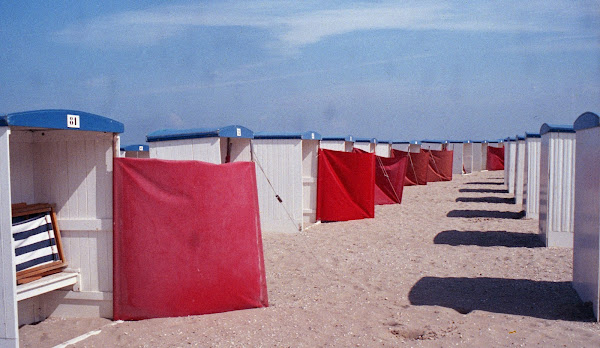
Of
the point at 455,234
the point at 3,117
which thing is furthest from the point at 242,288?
the point at 455,234

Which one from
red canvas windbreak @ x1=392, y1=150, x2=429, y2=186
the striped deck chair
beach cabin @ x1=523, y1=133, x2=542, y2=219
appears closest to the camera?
the striped deck chair

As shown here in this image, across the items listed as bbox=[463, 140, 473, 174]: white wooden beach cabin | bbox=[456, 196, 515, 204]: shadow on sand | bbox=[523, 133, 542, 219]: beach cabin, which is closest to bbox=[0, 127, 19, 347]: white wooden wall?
bbox=[523, 133, 542, 219]: beach cabin

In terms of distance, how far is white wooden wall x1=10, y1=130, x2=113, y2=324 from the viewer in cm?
614

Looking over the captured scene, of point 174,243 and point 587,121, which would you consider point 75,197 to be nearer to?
point 174,243

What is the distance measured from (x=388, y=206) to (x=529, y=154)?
230 inches

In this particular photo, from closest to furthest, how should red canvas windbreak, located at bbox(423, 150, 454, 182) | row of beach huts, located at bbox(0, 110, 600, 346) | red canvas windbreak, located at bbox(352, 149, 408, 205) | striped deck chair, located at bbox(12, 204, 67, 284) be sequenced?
1. row of beach huts, located at bbox(0, 110, 600, 346)
2. striped deck chair, located at bbox(12, 204, 67, 284)
3. red canvas windbreak, located at bbox(352, 149, 408, 205)
4. red canvas windbreak, located at bbox(423, 150, 454, 182)

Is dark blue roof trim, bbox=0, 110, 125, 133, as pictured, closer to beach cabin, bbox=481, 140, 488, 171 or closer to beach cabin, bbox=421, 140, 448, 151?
beach cabin, bbox=421, 140, 448, 151

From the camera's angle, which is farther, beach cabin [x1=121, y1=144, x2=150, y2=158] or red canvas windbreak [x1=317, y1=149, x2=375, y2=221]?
beach cabin [x1=121, y1=144, x2=150, y2=158]

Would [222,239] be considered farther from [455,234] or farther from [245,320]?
[455,234]

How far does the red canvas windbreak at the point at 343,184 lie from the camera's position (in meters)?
13.7

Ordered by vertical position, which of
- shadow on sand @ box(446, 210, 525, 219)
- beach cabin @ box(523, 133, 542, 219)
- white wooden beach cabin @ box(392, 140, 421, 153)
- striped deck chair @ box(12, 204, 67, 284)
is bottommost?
shadow on sand @ box(446, 210, 525, 219)

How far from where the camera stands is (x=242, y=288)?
636 centimetres

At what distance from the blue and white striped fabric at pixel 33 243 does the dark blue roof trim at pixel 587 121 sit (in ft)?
20.1

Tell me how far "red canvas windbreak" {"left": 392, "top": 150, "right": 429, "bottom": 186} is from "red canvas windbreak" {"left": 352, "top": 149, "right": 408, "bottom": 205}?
23.4ft
